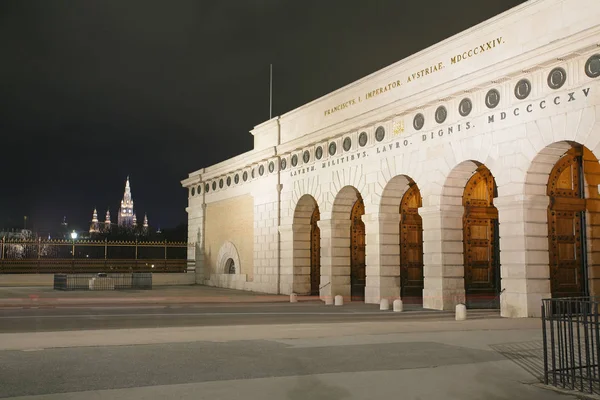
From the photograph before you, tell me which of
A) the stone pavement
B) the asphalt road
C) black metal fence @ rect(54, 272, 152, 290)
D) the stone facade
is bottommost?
the asphalt road

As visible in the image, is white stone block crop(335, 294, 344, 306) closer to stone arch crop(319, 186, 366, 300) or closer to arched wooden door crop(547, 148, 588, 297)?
stone arch crop(319, 186, 366, 300)

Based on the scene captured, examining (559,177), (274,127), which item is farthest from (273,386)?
(274,127)

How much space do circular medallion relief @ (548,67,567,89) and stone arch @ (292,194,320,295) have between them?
536 inches

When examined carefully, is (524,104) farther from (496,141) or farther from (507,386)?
(507,386)

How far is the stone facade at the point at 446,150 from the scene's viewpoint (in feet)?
54.4

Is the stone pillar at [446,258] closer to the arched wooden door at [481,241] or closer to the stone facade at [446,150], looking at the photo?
the stone facade at [446,150]

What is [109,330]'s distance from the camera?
13516mm

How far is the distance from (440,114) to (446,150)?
49.5 inches

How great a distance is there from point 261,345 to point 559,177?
11951 millimetres

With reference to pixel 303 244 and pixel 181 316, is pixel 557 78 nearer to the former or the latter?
pixel 181 316

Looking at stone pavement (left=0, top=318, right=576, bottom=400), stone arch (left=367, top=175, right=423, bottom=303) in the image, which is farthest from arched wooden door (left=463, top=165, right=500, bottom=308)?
stone pavement (left=0, top=318, right=576, bottom=400)

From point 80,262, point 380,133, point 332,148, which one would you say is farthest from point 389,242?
point 80,262

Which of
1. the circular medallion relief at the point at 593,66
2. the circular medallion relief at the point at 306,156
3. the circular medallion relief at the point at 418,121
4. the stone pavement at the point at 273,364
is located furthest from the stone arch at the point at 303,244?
the stone pavement at the point at 273,364

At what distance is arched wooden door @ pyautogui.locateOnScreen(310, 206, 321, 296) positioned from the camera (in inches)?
1156
